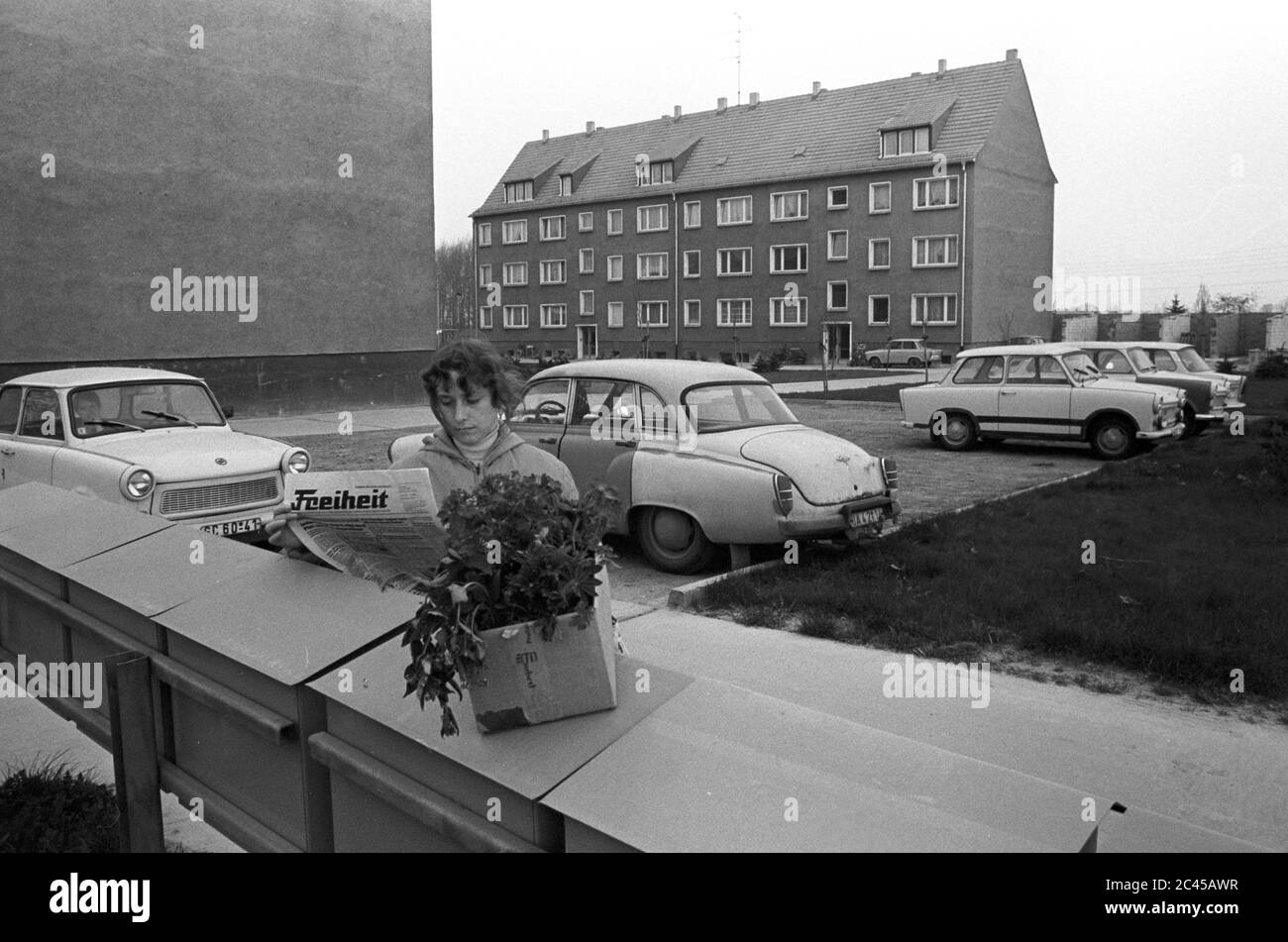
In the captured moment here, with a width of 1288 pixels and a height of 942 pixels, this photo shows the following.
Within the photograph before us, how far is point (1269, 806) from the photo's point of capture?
4.14 m

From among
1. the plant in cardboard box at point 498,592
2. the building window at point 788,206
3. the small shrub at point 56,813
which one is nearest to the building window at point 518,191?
the building window at point 788,206

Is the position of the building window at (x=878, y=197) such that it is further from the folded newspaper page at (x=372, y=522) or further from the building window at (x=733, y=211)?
the folded newspaper page at (x=372, y=522)

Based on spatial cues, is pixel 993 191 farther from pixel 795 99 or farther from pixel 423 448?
pixel 423 448

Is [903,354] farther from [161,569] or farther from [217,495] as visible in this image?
[161,569]

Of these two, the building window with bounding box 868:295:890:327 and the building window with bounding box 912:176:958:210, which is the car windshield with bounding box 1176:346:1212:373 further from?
the building window with bounding box 868:295:890:327

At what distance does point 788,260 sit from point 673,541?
149ft

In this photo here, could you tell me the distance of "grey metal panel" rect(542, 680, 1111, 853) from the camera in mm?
1712

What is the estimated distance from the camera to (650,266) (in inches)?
2243

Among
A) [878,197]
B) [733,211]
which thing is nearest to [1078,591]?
[878,197]

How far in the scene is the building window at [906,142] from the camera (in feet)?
156

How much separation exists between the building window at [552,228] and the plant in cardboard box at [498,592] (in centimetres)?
6033

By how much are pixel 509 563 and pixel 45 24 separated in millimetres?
20272

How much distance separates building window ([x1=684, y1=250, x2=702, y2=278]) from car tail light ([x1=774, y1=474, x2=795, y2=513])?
1893 inches
